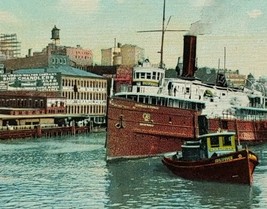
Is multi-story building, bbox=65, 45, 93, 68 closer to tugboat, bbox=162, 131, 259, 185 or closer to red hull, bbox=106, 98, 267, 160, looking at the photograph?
red hull, bbox=106, 98, 267, 160

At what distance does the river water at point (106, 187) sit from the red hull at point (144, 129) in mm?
1005

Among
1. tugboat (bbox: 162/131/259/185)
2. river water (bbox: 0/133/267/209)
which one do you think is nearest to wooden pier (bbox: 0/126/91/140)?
river water (bbox: 0/133/267/209)

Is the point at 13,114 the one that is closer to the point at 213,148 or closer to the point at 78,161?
the point at 78,161

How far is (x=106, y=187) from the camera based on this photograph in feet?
103

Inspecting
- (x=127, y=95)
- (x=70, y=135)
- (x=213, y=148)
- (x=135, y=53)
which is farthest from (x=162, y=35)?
(x=135, y=53)

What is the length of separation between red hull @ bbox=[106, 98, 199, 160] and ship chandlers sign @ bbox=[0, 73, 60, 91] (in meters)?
42.5

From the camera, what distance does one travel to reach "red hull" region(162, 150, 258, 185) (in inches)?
1229

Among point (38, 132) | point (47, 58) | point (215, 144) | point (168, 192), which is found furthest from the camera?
point (47, 58)

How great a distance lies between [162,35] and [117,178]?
19.5 metres

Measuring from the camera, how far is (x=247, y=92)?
198ft

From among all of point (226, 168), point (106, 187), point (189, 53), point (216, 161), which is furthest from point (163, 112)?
point (106, 187)

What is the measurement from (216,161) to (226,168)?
653 millimetres

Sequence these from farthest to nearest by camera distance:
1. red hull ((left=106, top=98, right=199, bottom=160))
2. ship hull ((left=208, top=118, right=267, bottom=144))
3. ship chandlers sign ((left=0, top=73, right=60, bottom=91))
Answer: ship chandlers sign ((left=0, top=73, right=60, bottom=91)), ship hull ((left=208, top=118, right=267, bottom=144)), red hull ((left=106, top=98, right=199, bottom=160))

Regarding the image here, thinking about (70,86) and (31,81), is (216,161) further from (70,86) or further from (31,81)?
(31,81)
